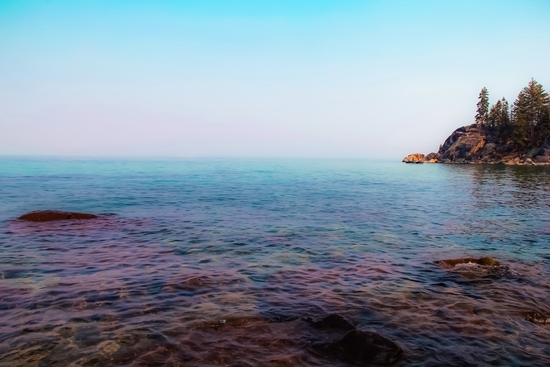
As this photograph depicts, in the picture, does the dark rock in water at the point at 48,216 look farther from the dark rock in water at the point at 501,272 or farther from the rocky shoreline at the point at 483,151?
the rocky shoreline at the point at 483,151

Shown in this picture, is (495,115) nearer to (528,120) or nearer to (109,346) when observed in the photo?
(528,120)

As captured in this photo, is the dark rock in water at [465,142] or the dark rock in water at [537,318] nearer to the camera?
the dark rock in water at [537,318]

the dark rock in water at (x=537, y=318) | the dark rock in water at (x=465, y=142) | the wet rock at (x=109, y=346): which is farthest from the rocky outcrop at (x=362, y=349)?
the dark rock in water at (x=465, y=142)

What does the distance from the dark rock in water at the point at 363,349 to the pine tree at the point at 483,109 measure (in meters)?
164

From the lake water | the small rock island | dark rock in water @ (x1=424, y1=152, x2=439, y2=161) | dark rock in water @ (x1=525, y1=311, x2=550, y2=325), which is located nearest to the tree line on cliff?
the small rock island

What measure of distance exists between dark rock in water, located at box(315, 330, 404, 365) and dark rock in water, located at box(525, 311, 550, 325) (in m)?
→ 4.60

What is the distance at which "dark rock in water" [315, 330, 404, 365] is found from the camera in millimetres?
7032

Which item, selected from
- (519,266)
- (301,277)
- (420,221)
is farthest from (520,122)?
(301,277)

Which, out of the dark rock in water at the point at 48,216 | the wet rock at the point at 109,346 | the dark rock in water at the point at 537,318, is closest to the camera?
the wet rock at the point at 109,346

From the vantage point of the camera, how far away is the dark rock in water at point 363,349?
23.1 ft

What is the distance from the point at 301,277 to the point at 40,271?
985 cm

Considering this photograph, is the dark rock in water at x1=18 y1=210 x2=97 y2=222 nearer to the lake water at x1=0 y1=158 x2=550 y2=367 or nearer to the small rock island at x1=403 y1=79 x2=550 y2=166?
the lake water at x1=0 y1=158 x2=550 y2=367

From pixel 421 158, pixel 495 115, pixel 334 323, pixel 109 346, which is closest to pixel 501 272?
pixel 334 323

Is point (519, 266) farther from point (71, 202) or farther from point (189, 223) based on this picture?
point (71, 202)
